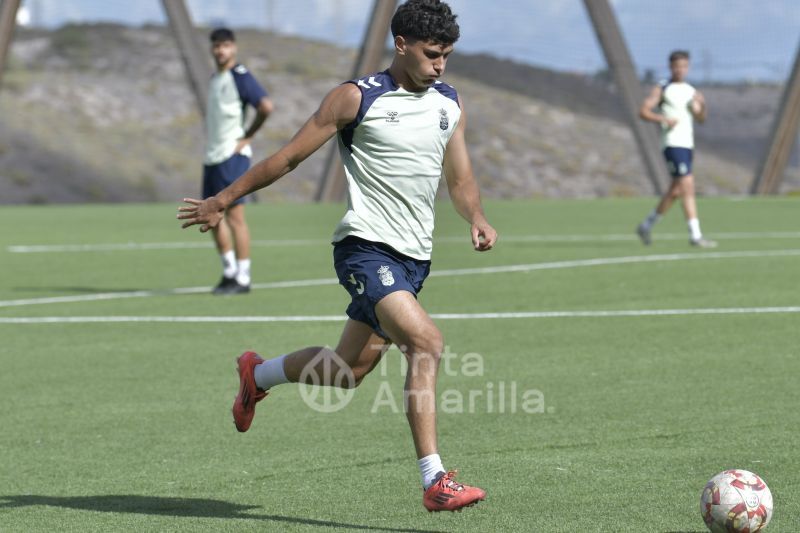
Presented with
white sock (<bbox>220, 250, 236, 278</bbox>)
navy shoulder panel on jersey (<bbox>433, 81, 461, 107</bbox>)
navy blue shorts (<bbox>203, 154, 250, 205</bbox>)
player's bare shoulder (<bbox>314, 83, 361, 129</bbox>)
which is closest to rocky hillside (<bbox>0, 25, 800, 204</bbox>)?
navy blue shorts (<bbox>203, 154, 250, 205</bbox>)

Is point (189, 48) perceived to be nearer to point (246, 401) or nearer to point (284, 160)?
point (246, 401)

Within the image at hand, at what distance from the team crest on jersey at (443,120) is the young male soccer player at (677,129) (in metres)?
11.2

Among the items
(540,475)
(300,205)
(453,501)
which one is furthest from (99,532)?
(300,205)

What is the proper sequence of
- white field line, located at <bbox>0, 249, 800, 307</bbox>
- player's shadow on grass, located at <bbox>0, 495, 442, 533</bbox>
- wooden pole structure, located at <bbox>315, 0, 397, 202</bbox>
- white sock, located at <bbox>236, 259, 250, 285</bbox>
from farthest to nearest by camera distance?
wooden pole structure, located at <bbox>315, 0, 397, 202</bbox>
white sock, located at <bbox>236, 259, 250, 285</bbox>
white field line, located at <bbox>0, 249, 800, 307</bbox>
player's shadow on grass, located at <bbox>0, 495, 442, 533</bbox>

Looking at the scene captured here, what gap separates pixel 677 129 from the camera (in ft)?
57.7

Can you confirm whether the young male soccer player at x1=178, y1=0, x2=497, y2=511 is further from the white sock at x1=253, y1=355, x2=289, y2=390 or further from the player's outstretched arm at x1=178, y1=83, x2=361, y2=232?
the white sock at x1=253, y1=355, x2=289, y2=390

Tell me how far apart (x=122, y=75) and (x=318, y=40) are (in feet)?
→ 23.5

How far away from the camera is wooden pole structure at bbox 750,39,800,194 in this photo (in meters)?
30.7

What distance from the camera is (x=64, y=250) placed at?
18.1 meters

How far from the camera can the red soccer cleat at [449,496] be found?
500cm

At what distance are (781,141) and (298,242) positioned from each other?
1544 cm

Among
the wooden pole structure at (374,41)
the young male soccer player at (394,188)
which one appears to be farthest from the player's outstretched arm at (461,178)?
the wooden pole structure at (374,41)

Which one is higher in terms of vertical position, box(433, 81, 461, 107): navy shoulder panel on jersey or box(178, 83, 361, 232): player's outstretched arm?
box(433, 81, 461, 107): navy shoulder panel on jersey

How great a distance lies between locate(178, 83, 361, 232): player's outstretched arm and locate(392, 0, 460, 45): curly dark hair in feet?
1.03
